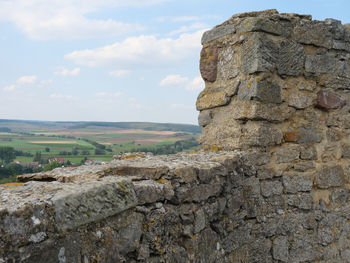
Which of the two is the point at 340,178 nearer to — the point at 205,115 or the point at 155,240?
the point at 205,115

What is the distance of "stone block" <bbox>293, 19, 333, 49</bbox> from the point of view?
3637 mm

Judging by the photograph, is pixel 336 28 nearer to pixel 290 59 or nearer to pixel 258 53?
pixel 290 59

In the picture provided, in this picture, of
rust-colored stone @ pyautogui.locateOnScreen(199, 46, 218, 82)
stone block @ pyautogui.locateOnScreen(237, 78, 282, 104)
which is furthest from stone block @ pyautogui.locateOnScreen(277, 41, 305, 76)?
rust-colored stone @ pyautogui.locateOnScreen(199, 46, 218, 82)

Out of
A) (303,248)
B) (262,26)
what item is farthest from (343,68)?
(303,248)

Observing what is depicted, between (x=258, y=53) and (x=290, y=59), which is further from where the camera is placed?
(x=290, y=59)

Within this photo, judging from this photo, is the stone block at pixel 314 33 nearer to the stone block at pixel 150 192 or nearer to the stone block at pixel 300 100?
the stone block at pixel 300 100

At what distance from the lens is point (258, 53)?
11.0 ft

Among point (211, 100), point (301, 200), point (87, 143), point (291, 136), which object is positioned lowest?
point (87, 143)

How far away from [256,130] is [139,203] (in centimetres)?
179

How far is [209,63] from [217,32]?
361 mm

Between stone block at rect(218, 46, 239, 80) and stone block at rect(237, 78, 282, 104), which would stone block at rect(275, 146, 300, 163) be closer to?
stone block at rect(237, 78, 282, 104)

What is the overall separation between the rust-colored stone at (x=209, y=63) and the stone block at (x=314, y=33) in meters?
0.89

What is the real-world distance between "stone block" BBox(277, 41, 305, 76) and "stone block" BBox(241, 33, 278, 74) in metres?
0.09

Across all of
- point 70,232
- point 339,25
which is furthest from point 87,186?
point 339,25
